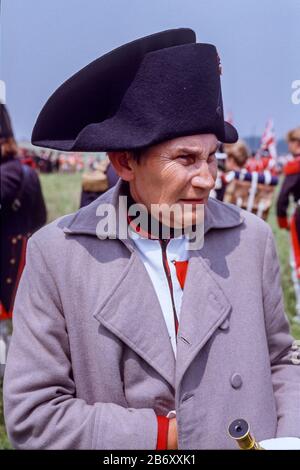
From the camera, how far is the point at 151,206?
5.37 ft

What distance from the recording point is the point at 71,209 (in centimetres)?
1220

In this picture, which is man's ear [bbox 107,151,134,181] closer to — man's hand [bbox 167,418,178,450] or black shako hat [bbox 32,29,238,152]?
black shako hat [bbox 32,29,238,152]

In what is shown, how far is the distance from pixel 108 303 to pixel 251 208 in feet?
14.2

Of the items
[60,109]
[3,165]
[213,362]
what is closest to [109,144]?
[60,109]

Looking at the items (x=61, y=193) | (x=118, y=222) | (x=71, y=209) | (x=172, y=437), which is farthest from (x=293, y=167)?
(x=61, y=193)

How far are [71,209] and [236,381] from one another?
35.3 ft

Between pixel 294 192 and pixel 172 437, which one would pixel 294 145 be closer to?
pixel 294 192

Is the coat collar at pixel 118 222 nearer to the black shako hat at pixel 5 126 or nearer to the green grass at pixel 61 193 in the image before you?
the black shako hat at pixel 5 126

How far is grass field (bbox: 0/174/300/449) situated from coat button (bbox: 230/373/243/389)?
2270 mm

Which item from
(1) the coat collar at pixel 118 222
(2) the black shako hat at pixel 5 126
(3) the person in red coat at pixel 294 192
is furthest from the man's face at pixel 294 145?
(1) the coat collar at pixel 118 222

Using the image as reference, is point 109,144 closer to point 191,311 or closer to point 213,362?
point 191,311

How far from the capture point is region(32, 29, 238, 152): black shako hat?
151 centimetres

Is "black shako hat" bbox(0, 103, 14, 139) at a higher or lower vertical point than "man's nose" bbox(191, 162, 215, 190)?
lower

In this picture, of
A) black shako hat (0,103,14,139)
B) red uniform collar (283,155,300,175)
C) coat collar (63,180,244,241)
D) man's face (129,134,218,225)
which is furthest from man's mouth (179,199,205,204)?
red uniform collar (283,155,300,175)
